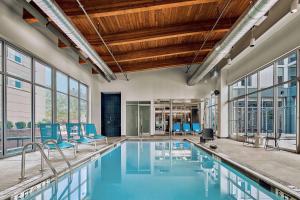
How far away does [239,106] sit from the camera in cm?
1195

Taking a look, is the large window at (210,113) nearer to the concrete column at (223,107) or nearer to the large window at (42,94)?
the concrete column at (223,107)

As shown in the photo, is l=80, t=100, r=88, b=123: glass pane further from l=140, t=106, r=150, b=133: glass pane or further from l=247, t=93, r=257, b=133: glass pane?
l=247, t=93, r=257, b=133: glass pane

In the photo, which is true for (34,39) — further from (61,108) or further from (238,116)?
(238,116)

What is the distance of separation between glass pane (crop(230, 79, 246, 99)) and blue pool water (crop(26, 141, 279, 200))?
19.6 feet

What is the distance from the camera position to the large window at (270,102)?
25.1 ft

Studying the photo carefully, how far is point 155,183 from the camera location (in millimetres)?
4562

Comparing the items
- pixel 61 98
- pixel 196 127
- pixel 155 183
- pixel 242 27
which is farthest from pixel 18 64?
pixel 196 127

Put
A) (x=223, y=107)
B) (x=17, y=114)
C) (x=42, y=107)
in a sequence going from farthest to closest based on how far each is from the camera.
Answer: (x=223, y=107)
(x=42, y=107)
(x=17, y=114)

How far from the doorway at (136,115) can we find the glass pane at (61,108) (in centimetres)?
614

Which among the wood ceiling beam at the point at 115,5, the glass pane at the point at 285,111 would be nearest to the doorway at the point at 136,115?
the glass pane at the point at 285,111

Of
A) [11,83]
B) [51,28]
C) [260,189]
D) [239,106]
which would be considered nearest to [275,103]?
[239,106]

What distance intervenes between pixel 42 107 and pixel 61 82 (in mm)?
1915

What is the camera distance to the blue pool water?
3.74 m

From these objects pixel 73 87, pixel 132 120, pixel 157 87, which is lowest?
pixel 132 120
